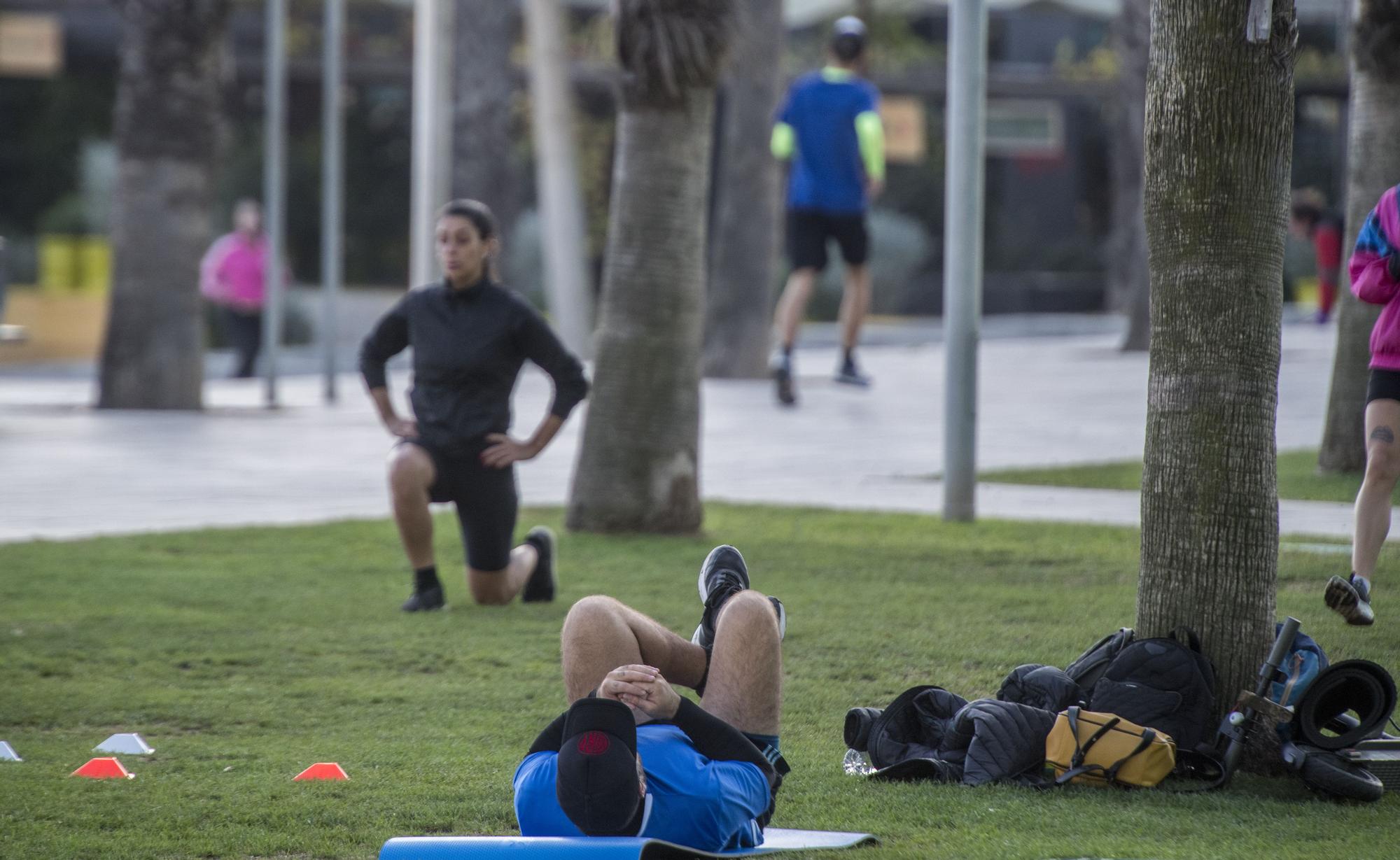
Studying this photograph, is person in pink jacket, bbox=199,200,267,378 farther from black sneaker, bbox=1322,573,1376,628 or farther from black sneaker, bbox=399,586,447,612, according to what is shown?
black sneaker, bbox=1322,573,1376,628

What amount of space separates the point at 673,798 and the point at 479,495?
3.81 metres

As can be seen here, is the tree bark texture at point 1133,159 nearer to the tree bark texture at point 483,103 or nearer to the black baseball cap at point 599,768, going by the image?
the tree bark texture at point 483,103

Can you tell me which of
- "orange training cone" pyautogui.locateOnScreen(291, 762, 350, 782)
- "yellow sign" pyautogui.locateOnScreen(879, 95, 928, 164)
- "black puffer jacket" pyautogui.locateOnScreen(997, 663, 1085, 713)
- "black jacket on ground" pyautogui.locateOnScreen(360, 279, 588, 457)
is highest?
"yellow sign" pyautogui.locateOnScreen(879, 95, 928, 164)

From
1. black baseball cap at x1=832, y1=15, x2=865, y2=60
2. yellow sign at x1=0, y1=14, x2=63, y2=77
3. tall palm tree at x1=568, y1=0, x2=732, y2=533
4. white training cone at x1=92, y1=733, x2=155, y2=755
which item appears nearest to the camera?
white training cone at x1=92, y1=733, x2=155, y2=755

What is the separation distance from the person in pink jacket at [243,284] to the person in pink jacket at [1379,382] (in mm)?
17122

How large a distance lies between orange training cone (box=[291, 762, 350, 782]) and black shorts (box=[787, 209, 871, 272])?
953 centimetres

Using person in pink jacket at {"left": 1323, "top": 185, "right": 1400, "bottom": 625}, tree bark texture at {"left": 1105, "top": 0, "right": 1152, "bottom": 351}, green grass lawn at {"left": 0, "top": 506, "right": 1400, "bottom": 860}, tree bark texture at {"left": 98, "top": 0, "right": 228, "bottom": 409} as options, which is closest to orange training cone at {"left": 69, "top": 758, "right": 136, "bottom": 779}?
green grass lawn at {"left": 0, "top": 506, "right": 1400, "bottom": 860}

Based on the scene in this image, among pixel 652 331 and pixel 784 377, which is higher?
pixel 652 331

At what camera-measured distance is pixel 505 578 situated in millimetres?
7980

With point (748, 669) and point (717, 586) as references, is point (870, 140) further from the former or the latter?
point (748, 669)

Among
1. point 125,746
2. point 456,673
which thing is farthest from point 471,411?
point 125,746

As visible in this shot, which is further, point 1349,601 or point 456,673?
point 456,673

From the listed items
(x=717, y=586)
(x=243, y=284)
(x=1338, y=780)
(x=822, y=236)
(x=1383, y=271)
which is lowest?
(x=1338, y=780)

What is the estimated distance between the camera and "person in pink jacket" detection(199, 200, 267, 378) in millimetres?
22375
